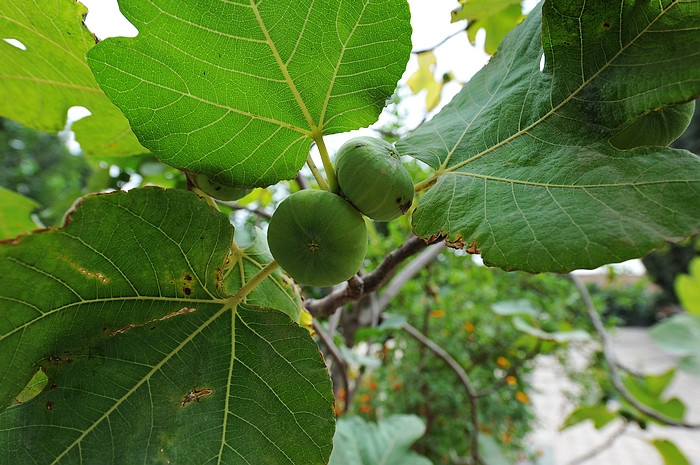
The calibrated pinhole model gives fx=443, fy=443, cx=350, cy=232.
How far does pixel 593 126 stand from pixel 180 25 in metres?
0.54

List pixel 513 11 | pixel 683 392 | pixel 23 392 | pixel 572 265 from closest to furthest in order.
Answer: pixel 572 265
pixel 23 392
pixel 513 11
pixel 683 392

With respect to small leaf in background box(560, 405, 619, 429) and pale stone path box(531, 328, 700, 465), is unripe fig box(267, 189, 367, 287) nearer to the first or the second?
small leaf in background box(560, 405, 619, 429)

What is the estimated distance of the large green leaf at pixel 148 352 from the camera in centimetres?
56

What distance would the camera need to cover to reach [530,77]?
67cm

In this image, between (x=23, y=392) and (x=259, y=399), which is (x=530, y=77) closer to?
(x=259, y=399)

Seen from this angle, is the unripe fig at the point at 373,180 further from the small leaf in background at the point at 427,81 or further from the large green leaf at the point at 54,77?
the small leaf in background at the point at 427,81

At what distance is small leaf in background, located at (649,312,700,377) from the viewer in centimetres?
289

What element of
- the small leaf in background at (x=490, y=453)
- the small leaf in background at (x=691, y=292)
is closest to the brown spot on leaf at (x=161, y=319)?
the small leaf in background at (x=490, y=453)

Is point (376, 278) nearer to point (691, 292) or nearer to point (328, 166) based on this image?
point (328, 166)

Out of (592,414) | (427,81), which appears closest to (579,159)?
(427,81)

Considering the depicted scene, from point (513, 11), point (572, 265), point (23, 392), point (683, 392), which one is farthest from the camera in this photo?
point (683, 392)

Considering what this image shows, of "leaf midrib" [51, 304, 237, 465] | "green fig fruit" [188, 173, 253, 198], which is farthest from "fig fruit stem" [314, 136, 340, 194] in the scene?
"leaf midrib" [51, 304, 237, 465]

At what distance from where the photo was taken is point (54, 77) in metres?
0.84

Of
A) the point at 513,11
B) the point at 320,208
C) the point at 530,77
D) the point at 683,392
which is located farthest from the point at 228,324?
the point at 683,392
